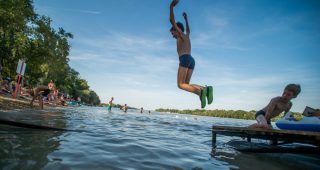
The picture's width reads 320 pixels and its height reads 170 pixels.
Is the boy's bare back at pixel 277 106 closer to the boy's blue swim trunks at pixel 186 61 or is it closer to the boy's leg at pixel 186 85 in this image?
the boy's leg at pixel 186 85

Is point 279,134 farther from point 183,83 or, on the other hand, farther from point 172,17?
point 172,17

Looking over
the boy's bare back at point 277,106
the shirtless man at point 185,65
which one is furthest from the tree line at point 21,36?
the boy's bare back at point 277,106

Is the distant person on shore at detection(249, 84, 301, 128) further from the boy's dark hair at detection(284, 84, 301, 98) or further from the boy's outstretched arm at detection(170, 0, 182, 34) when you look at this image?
the boy's outstretched arm at detection(170, 0, 182, 34)

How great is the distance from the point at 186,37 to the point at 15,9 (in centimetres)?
1957

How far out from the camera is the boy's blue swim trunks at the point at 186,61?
18.9 feet

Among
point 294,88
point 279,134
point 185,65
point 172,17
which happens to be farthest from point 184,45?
point 279,134

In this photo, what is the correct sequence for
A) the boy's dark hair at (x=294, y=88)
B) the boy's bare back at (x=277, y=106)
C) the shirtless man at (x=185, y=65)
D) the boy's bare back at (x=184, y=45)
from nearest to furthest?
the boy's dark hair at (x=294, y=88), the boy's bare back at (x=277, y=106), the shirtless man at (x=185, y=65), the boy's bare back at (x=184, y=45)

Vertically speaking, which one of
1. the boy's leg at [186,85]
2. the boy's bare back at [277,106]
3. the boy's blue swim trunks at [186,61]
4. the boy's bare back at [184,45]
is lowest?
the boy's bare back at [277,106]

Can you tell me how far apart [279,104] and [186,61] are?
2.79 m

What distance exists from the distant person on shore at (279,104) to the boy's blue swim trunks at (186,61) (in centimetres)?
226

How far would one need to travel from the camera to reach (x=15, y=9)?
18609mm

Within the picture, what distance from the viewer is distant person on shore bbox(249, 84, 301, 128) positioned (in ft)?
17.0

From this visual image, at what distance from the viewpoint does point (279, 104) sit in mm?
5621

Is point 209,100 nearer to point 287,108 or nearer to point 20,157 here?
point 287,108
